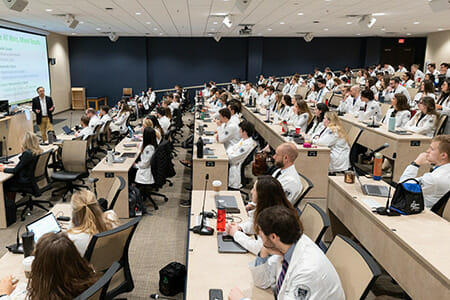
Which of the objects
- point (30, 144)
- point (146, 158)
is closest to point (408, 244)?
point (146, 158)

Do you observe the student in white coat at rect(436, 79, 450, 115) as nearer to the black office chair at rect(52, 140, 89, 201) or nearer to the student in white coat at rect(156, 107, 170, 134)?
the student in white coat at rect(156, 107, 170, 134)

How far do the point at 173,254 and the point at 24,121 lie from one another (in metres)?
6.76

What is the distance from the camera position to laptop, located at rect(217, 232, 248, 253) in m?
2.74

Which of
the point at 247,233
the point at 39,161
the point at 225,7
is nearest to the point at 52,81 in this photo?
the point at 225,7

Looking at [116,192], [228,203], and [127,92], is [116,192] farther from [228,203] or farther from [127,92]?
[127,92]

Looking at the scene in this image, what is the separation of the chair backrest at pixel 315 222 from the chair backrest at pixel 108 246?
1340mm

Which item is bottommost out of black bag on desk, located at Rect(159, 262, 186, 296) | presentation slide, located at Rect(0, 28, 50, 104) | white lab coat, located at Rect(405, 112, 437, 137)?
black bag on desk, located at Rect(159, 262, 186, 296)

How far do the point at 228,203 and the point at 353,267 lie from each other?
5.30 feet

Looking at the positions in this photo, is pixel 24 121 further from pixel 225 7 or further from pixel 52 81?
pixel 52 81

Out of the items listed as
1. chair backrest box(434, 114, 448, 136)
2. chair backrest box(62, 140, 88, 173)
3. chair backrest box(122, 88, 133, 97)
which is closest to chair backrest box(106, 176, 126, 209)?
chair backrest box(62, 140, 88, 173)

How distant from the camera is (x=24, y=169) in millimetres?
4969

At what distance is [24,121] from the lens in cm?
910

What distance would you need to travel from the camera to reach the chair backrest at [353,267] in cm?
204

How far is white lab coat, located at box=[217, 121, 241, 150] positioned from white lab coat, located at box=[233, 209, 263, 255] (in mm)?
3409
